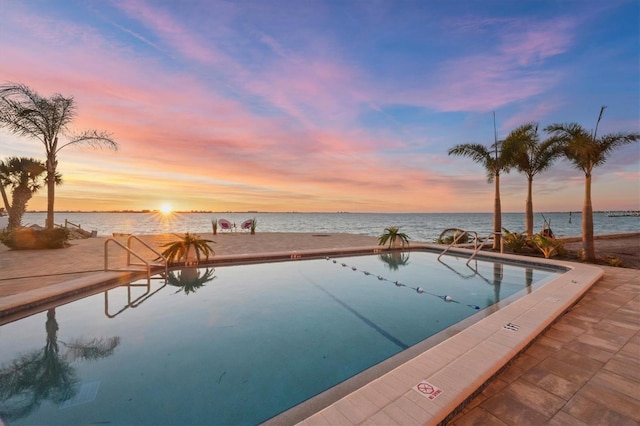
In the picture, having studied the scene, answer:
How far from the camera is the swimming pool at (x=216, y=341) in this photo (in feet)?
9.29

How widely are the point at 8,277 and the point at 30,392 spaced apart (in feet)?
20.9

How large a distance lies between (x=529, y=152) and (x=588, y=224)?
4.62 m

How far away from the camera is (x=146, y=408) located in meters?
2.75

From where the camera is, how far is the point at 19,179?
58.5 ft

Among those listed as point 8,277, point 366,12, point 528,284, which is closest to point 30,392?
point 8,277

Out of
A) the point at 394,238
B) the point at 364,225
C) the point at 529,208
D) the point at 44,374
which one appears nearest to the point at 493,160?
the point at 529,208

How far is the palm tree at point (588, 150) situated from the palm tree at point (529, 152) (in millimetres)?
1764

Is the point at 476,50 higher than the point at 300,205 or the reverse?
higher

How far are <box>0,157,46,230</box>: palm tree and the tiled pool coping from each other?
1783 centimetres

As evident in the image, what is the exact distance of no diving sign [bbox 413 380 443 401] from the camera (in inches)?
93.4

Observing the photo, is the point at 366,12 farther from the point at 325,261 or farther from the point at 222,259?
the point at 222,259

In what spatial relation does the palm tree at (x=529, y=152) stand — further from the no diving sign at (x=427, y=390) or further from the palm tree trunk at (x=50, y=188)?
the palm tree trunk at (x=50, y=188)

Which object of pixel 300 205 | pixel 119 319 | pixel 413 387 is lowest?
pixel 119 319

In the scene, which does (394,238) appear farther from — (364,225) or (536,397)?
(364,225)
